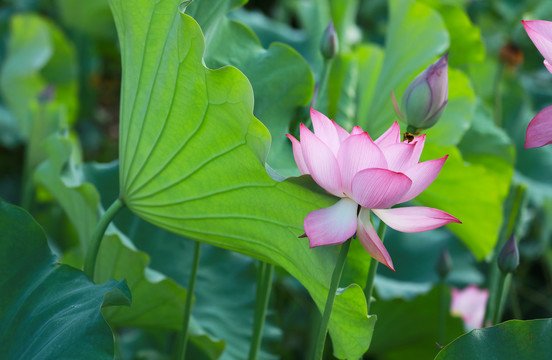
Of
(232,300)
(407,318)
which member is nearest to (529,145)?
(232,300)

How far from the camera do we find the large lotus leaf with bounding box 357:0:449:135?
3.18 feet

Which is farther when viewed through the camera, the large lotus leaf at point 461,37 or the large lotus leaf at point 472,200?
the large lotus leaf at point 461,37

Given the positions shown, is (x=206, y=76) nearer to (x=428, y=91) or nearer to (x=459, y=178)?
(x=428, y=91)

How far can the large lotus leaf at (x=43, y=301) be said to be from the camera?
1.94 feet

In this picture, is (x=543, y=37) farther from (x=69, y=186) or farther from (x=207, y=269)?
(x=207, y=269)

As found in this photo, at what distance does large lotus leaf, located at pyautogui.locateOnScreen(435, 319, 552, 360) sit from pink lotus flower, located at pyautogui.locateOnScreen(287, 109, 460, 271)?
15 centimetres

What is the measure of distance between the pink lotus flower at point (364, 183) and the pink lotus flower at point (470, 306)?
0.64m

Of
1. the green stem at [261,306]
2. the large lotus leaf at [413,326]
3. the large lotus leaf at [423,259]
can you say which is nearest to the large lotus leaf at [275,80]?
the green stem at [261,306]

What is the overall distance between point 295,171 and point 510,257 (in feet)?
0.86

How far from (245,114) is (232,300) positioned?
52 centimetres

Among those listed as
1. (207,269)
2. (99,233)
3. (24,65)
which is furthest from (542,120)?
(24,65)

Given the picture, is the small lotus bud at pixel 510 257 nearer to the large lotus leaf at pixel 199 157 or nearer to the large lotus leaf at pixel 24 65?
the large lotus leaf at pixel 199 157

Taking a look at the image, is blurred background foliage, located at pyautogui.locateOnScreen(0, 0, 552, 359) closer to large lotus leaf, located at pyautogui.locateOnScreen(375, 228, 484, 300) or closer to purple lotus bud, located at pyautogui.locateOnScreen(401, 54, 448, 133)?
large lotus leaf, located at pyautogui.locateOnScreen(375, 228, 484, 300)

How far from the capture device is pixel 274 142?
83 centimetres
